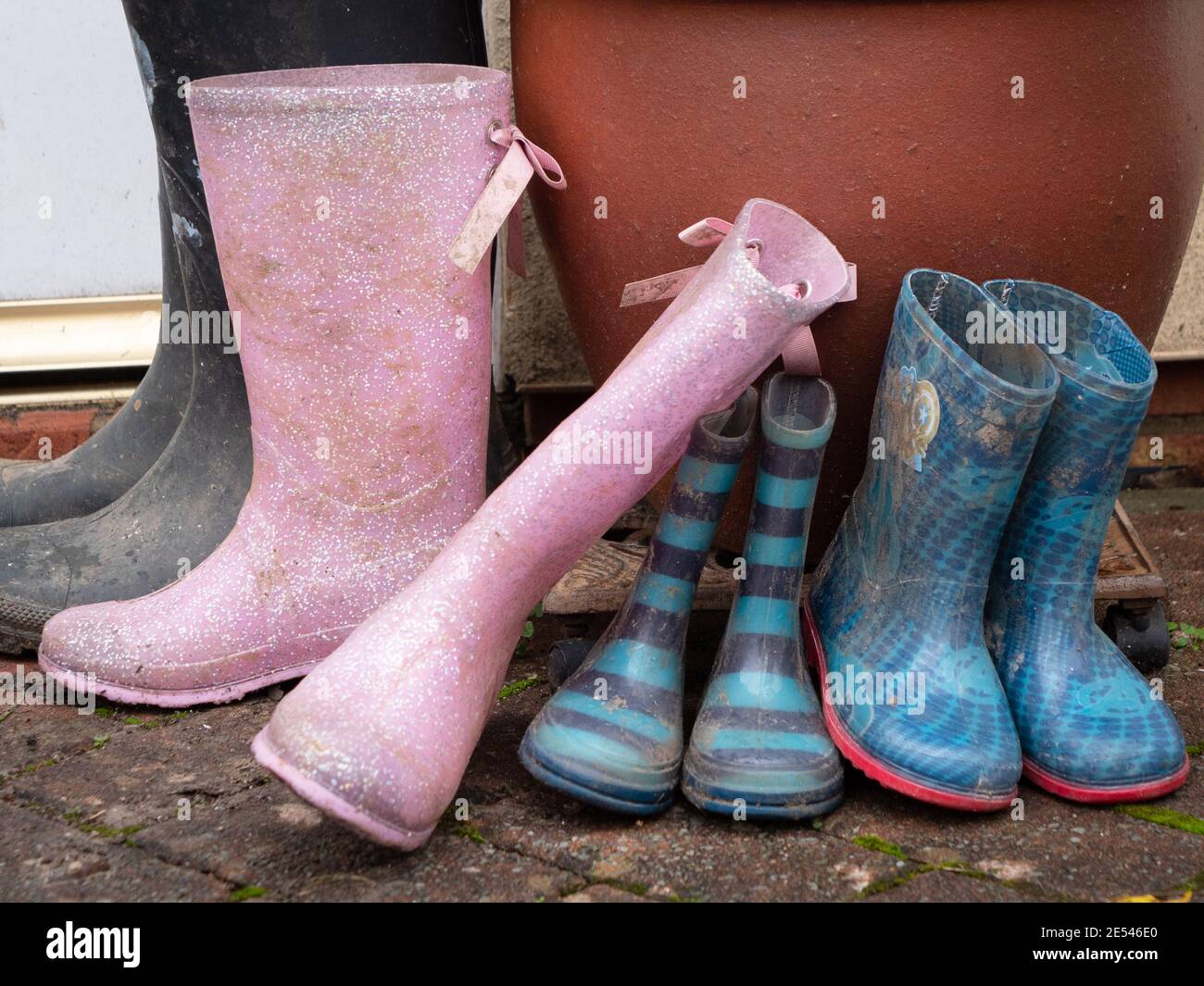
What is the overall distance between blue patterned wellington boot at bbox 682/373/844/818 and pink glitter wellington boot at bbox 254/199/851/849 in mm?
106

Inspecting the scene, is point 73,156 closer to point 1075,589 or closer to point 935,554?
point 935,554

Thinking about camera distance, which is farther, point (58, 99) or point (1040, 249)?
point (58, 99)

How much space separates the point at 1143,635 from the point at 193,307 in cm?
116

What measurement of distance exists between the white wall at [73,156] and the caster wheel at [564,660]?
1.21 m

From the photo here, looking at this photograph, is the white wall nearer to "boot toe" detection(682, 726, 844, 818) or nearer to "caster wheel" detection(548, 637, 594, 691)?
"caster wheel" detection(548, 637, 594, 691)

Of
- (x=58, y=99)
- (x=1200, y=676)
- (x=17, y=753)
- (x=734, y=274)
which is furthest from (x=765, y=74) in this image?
(x=58, y=99)

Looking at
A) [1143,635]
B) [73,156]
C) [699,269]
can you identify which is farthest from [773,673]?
[73,156]

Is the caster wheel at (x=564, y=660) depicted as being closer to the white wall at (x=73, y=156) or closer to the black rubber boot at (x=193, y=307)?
the black rubber boot at (x=193, y=307)

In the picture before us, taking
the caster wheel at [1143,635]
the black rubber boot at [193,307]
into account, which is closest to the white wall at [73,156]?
the black rubber boot at [193,307]

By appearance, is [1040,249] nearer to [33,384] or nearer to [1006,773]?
[1006,773]

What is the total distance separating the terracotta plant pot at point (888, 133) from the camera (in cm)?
121

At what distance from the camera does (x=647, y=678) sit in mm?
1205

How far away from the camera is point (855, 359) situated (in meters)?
1.34

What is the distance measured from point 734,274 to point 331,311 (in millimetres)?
437
